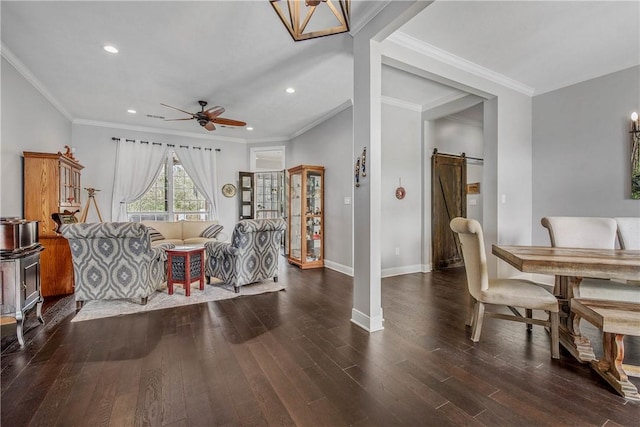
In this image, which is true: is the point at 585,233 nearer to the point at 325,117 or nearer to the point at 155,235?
the point at 325,117

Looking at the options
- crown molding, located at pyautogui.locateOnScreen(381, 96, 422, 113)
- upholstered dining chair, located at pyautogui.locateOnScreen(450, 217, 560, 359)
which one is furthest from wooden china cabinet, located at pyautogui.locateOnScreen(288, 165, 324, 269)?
upholstered dining chair, located at pyautogui.locateOnScreen(450, 217, 560, 359)

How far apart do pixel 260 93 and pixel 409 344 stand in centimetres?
382

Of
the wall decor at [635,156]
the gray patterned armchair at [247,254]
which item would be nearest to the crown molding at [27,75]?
the gray patterned armchair at [247,254]

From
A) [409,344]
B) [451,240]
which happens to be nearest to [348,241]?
[451,240]

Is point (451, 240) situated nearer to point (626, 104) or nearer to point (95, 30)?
point (626, 104)

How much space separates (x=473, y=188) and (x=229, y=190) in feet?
17.7

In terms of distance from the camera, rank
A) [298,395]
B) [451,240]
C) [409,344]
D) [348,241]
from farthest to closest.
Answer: [451,240] < [348,241] < [409,344] < [298,395]

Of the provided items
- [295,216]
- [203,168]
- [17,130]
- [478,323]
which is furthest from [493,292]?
[203,168]

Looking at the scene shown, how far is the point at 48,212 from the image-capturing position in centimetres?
362

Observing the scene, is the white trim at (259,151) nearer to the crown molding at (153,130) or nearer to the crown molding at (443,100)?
the crown molding at (153,130)

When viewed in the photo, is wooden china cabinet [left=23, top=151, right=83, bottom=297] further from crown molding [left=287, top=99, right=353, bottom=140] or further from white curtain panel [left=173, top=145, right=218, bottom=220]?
crown molding [left=287, top=99, right=353, bottom=140]

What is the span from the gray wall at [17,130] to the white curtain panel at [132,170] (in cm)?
149

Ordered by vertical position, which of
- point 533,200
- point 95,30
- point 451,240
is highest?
point 95,30

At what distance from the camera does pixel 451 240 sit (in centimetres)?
528
